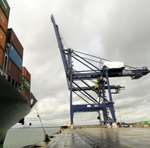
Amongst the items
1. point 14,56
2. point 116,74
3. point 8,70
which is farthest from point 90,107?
point 8,70

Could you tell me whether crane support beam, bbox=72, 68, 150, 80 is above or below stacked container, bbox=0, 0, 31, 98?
above

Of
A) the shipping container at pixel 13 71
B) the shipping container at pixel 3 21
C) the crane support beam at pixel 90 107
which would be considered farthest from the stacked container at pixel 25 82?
the crane support beam at pixel 90 107

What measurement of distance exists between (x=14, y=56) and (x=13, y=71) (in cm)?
177

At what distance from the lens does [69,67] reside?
183 feet

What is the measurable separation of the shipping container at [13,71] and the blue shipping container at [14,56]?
433 mm

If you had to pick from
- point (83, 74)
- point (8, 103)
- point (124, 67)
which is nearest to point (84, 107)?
point (83, 74)

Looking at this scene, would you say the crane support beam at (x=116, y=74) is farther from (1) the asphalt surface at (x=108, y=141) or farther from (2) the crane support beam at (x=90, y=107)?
(1) the asphalt surface at (x=108, y=141)

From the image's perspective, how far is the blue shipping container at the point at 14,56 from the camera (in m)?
21.8

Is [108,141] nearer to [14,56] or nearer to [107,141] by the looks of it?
[107,141]

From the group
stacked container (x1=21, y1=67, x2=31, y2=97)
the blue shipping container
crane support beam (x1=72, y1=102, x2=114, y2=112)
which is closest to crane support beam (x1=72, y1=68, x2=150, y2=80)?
crane support beam (x1=72, y1=102, x2=114, y2=112)

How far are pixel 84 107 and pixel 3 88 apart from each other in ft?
122

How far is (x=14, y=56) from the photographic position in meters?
23.0

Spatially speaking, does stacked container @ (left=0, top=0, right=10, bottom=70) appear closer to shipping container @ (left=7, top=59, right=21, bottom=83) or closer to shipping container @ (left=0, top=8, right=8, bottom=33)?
shipping container @ (left=0, top=8, right=8, bottom=33)

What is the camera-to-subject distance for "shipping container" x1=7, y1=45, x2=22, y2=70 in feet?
71.4
